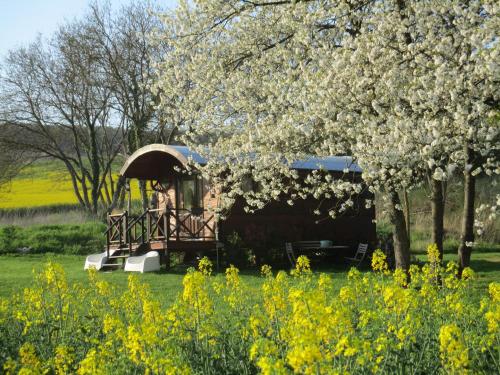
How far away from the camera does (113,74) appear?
36000 mm

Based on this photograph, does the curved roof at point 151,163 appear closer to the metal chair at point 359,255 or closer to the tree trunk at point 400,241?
the metal chair at point 359,255

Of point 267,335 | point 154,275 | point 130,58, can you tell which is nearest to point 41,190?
point 130,58

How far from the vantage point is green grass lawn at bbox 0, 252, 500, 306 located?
1545cm

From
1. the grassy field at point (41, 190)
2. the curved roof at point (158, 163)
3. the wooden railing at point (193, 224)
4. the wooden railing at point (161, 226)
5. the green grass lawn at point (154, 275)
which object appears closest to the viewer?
the green grass lawn at point (154, 275)

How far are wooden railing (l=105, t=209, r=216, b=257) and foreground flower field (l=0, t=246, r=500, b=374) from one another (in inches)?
490

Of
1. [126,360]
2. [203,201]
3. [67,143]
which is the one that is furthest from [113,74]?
[126,360]

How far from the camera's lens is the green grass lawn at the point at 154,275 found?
15445 mm

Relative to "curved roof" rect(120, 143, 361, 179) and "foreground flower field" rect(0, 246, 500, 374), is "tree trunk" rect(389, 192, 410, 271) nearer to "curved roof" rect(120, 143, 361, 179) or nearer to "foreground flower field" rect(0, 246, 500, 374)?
"foreground flower field" rect(0, 246, 500, 374)

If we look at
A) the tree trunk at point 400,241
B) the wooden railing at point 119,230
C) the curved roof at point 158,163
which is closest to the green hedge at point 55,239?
the wooden railing at point 119,230

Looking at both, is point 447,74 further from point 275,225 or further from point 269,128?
point 275,225

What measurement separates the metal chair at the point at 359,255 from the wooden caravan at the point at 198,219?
0.87 m

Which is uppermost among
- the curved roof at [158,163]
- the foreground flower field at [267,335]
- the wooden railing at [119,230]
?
the curved roof at [158,163]

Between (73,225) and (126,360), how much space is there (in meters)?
24.7


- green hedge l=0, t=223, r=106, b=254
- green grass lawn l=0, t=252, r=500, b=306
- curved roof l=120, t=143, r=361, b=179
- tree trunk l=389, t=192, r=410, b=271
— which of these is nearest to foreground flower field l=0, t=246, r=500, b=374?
green grass lawn l=0, t=252, r=500, b=306
